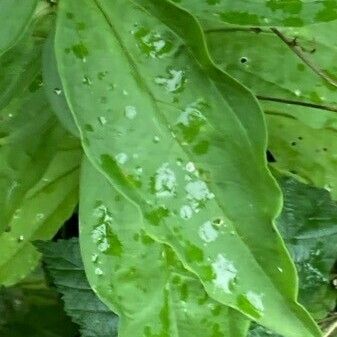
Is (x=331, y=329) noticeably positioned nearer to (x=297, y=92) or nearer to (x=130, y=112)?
(x=297, y=92)

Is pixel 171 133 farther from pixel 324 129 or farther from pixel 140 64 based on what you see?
pixel 324 129

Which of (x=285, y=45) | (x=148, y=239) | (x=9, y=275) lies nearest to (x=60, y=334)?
(x=9, y=275)

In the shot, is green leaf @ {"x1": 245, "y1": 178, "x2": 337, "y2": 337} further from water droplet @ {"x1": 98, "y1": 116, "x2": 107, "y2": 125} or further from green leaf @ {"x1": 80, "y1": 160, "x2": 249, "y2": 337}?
water droplet @ {"x1": 98, "y1": 116, "x2": 107, "y2": 125}

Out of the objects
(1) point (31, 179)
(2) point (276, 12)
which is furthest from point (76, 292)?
(2) point (276, 12)

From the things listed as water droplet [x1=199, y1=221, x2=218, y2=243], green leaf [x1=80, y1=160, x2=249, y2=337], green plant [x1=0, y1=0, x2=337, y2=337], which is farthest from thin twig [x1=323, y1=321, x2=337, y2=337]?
water droplet [x1=199, y1=221, x2=218, y2=243]

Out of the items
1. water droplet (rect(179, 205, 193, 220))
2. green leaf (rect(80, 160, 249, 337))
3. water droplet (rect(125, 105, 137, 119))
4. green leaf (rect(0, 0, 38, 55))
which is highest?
green leaf (rect(0, 0, 38, 55))

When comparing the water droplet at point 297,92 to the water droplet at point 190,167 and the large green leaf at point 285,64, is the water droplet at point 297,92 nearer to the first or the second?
the large green leaf at point 285,64
